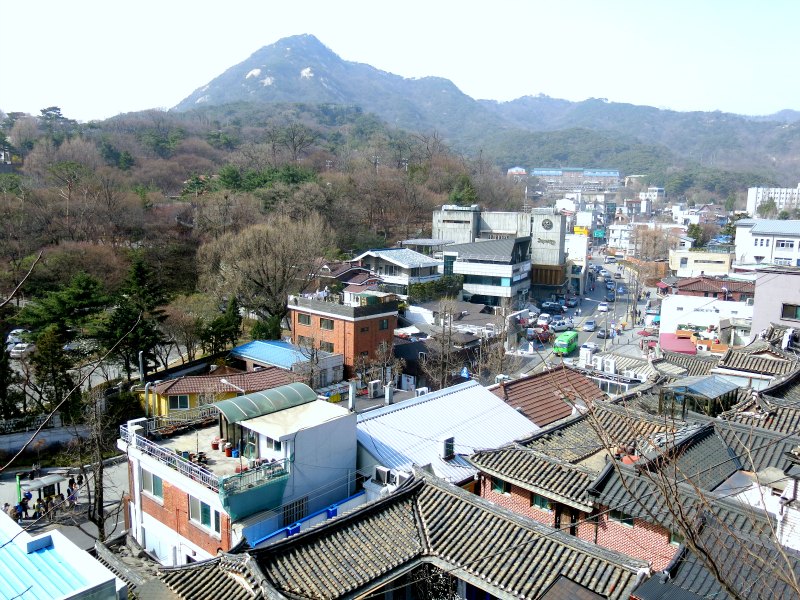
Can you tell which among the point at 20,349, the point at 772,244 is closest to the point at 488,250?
the point at 772,244

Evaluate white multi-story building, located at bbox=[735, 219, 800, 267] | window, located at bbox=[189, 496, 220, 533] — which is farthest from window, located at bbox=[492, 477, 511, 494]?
white multi-story building, located at bbox=[735, 219, 800, 267]

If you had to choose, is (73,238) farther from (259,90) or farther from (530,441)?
(259,90)

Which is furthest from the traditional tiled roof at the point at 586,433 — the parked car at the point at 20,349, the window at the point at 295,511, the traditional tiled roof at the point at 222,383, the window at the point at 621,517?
the parked car at the point at 20,349

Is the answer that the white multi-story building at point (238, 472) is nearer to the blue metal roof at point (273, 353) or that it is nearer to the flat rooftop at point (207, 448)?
the flat rooftop at point (207, 448)

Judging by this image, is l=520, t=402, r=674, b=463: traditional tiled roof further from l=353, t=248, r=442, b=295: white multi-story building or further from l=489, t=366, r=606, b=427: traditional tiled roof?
l=353, t=248, r=442, b=295: white multi-story building

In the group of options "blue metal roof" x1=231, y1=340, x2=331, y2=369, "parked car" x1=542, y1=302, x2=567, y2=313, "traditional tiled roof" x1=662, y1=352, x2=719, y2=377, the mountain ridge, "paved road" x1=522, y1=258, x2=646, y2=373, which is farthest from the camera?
the mountain ridge

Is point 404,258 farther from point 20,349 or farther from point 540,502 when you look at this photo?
point 540,502
